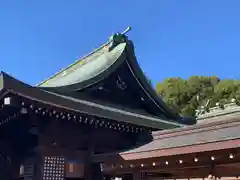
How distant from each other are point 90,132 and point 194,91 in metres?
23.9

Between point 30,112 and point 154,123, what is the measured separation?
11.7ft

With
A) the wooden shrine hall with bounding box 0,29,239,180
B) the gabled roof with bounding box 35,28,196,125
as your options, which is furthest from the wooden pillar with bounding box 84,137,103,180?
the gabled roof with bounding box 35,28,196,125

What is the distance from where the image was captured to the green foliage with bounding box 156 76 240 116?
30.5 m

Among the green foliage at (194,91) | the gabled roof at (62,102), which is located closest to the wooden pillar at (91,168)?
the gabled roof at (62,102)

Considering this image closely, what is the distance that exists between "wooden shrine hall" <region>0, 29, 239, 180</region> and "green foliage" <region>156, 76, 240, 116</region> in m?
20.3

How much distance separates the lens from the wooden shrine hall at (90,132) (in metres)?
7.44

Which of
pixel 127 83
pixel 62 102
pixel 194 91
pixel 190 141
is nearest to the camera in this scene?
pixel 190 141

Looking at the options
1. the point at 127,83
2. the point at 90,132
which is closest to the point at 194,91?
the point at 127,83

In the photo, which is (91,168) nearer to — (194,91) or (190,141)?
(190,141)

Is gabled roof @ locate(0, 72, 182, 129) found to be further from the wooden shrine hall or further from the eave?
the eave

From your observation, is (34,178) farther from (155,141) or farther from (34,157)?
(155,141)

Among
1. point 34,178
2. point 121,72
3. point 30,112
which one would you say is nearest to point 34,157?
point 34,178

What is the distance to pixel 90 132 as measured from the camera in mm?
9242

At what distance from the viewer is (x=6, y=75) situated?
7.38 meters
